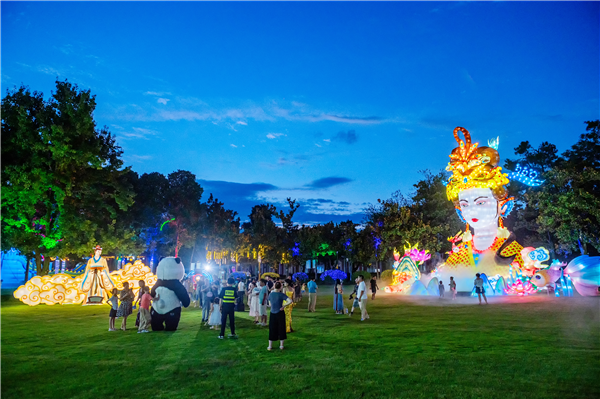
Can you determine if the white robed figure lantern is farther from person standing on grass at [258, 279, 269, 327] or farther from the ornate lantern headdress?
the ornate lantern headdress

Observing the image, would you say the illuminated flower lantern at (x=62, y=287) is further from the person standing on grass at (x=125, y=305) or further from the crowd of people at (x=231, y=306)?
the person standing on grass at (x=125, y=305)

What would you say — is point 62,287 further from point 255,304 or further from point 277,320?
point 277,320

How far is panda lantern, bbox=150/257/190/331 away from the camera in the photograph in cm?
1166

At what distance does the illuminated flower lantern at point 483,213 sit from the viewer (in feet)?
80.8

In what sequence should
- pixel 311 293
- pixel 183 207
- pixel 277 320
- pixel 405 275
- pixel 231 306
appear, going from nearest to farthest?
pixel 277 320
pixel 231 306
pixel 311 293
pixel 405 275
pixel 183 207

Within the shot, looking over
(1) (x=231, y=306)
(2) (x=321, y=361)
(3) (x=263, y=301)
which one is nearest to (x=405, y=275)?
(3) (x=263, y=301)

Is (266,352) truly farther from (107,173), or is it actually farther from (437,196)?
(437,196)

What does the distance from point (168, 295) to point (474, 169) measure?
2058cm

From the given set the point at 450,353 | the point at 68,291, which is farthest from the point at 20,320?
the point at 450,353

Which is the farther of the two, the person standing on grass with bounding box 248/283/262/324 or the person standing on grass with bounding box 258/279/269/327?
the person standing on grass with bounding box 248/283/262/324

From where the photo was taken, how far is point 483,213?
2506 centimetres

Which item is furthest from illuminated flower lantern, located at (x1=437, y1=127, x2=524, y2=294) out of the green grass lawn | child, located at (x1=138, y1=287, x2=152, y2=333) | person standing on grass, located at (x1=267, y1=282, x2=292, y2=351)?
child, located at (x1=138, y1=287, x2=152, y2=333)

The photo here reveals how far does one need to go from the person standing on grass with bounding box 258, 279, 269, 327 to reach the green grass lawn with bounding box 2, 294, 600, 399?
1.51 feet

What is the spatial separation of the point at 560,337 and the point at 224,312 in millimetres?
8765
